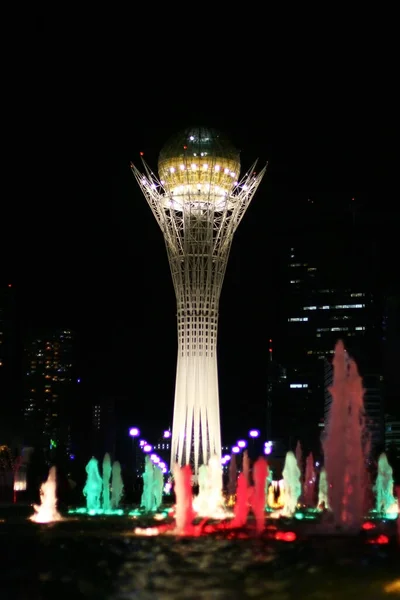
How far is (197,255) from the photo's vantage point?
4912 cm

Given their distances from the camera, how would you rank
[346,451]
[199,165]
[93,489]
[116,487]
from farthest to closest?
[199,165] → [116,487] → [93,489] → [346,451]

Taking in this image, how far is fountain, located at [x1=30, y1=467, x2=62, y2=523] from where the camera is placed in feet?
98.5

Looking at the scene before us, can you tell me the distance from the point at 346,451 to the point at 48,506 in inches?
478

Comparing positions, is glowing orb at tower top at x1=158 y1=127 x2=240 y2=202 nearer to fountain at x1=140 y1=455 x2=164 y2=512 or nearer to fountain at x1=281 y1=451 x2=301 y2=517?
fountain at x1=281 y1=451 x2=301 y2=517

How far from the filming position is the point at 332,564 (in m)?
17.5

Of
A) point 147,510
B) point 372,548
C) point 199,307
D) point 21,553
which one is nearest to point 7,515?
point 147,510

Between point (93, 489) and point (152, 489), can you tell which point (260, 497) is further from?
point (93, 489)

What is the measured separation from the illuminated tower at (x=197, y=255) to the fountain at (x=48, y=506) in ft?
39.9

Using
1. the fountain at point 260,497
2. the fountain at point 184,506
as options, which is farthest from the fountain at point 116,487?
the fountain at point 260,497

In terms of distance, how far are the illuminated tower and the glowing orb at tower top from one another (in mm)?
55

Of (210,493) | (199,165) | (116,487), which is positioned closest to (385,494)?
(210,493)

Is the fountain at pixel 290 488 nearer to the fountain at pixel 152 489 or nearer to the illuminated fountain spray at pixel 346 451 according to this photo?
the fountain at pixel 152 489

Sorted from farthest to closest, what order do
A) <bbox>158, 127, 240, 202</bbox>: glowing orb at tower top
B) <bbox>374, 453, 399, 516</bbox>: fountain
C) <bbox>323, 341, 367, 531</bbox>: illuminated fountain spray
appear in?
1. <bbox>158, 127, 240, 202</bbox>: glowing orb at tower top
2. <bbox>374, 453, 399, 516</bbox>: fountain
3. <bbox>323, 341, 367, 531</bbox>: illuminated fountain spray

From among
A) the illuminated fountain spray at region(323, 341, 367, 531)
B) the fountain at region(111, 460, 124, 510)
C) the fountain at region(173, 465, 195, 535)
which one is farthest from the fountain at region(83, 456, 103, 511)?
the illuminated fountain spray at region(323, 341, 367, 531)
